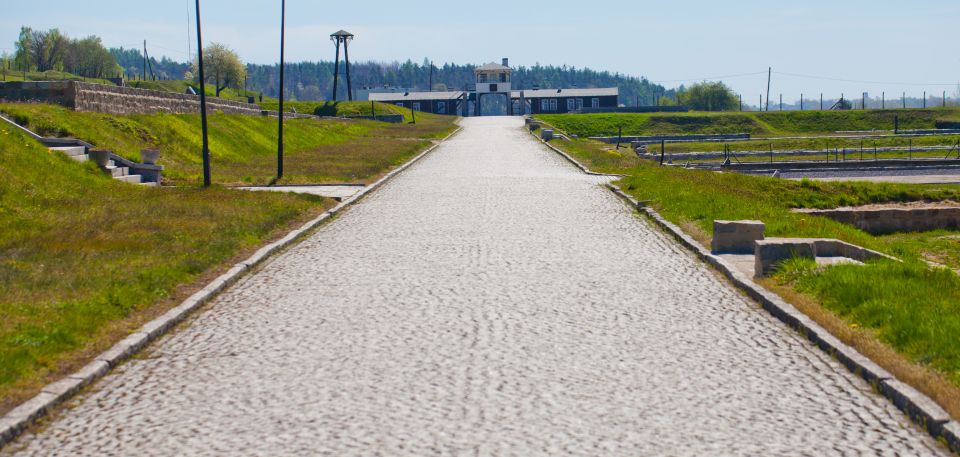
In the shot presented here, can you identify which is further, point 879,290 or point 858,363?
point 879,290

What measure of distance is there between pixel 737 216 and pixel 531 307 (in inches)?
334

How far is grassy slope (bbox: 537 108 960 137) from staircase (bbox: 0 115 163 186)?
74.9 meters

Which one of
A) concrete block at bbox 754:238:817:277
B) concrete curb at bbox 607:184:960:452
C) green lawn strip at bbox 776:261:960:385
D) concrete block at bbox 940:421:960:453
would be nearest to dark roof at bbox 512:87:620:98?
concrete curb at bbox 607:184:960:452

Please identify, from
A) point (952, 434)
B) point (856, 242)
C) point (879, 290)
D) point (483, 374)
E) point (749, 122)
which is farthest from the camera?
point (749, 122)

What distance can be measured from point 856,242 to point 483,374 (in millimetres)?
11177

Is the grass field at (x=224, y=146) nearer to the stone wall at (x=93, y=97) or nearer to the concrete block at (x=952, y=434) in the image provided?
the stone wall at (x=93, y=97)

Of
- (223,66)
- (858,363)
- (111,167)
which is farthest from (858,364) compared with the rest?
(223,66)

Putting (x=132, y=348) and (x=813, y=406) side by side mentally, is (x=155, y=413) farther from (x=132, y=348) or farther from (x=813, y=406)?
(x=813, y=406)

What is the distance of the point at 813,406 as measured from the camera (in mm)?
7309

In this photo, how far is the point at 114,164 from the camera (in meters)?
26.0

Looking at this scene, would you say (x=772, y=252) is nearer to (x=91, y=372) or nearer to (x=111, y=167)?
(x=91, y=372)

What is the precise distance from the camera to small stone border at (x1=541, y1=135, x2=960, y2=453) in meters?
6.64

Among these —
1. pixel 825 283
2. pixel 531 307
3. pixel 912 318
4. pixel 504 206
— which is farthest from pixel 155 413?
pixel 504 206

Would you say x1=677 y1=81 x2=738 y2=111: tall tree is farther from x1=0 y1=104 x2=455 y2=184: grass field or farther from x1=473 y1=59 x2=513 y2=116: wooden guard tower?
x1=0 y1=104 x2=455 y2=184: grass field
